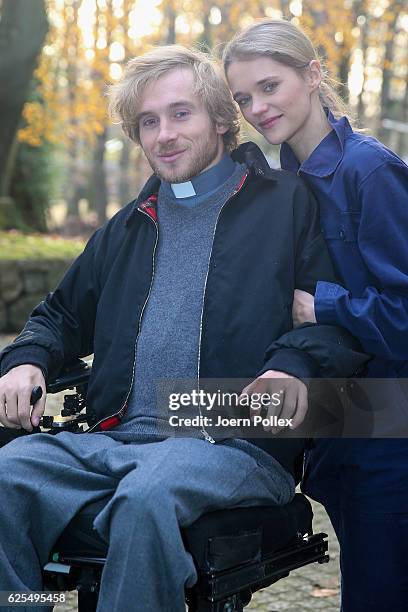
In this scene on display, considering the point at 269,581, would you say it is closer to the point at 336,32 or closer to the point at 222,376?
the point at 222,376

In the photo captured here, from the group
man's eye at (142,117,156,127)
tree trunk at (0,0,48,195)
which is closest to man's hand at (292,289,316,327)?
man's eye at (142,117,156,127)

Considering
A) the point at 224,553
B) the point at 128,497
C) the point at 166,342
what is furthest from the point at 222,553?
the point at 166,342

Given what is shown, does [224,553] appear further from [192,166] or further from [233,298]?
[192,166]

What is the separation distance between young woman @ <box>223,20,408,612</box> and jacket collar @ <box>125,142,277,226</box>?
3.0 inches

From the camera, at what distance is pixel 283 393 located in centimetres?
249

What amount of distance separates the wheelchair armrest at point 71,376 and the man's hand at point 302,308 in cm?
76

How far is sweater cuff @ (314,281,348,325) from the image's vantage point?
8.49ft

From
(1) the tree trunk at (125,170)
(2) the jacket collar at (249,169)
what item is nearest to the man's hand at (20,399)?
(2) the jacket collar at (249,169)

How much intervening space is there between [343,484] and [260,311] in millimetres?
608

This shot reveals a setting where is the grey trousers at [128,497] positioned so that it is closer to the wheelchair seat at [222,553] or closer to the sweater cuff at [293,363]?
the wheelchair seat at [222,553]

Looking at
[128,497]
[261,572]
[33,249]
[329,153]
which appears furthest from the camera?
[33,249]

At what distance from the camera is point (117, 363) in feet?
9.36

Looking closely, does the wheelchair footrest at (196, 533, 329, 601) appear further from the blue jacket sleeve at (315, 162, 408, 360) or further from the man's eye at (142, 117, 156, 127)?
the man's eye at (142, 117, 156, 127)

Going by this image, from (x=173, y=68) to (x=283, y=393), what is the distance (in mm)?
1157
